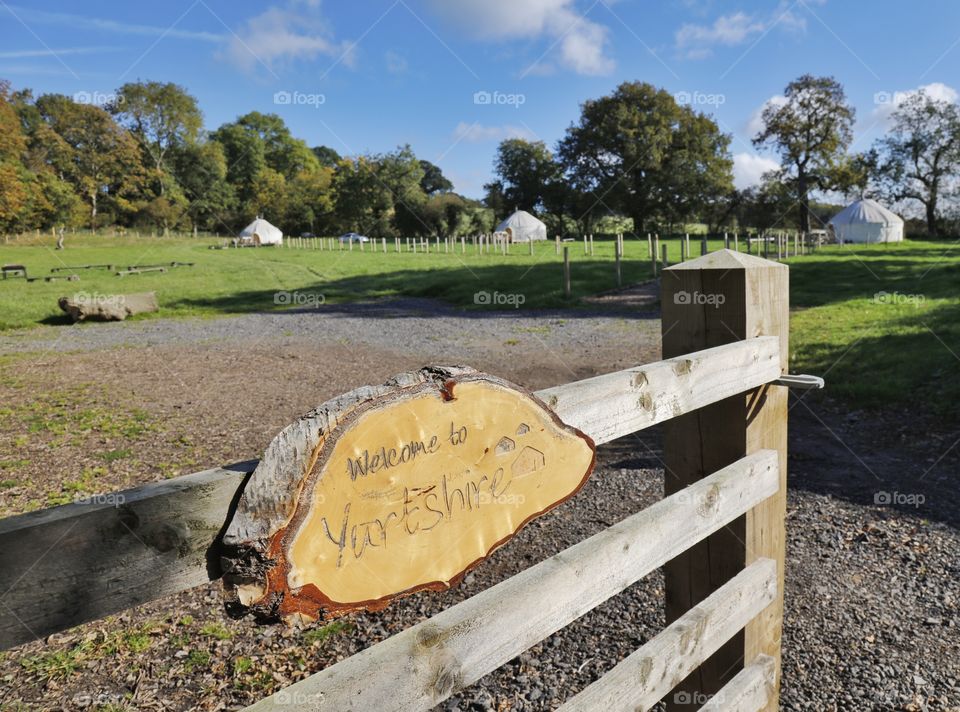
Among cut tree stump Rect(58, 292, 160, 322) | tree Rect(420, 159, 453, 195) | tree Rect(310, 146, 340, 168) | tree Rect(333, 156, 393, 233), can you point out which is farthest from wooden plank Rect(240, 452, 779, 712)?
tree Rect(310, 146, 340, 168)

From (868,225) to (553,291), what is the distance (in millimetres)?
39097

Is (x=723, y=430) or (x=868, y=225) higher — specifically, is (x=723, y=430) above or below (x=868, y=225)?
below

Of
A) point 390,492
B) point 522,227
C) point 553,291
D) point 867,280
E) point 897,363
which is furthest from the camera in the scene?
point 522,227

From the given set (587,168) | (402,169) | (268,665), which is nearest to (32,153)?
(402,169)

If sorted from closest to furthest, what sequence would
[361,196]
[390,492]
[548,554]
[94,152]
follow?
1. [390,492]
2. [548,554]
3. [94,152]
4. [361,196]

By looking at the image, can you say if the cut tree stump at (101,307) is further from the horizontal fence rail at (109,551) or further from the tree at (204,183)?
the tree at (204,183)

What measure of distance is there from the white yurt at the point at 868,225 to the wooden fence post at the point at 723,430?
54485 mm

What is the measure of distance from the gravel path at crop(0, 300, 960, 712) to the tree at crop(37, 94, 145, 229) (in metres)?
52.2

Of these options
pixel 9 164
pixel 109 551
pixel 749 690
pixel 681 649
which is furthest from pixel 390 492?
pixel 9 164

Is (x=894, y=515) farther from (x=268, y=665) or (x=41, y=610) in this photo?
(x=41, y=610)

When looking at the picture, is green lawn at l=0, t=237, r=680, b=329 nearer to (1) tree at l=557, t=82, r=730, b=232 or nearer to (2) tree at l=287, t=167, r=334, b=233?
(1) tree at l=557, t=82, r=730, b=232

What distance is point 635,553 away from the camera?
201 cm

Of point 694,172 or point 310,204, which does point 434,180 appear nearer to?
point 310,204

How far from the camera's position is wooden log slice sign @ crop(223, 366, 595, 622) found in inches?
46.8
